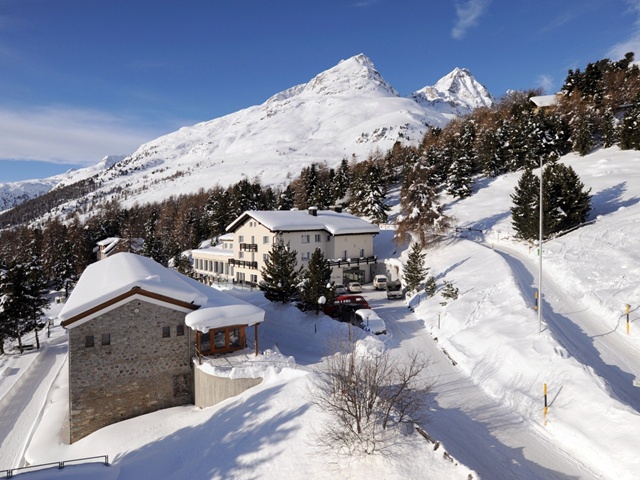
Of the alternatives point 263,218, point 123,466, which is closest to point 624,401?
point 123,466

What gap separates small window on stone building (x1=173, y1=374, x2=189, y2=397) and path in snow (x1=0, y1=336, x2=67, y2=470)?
7.14m

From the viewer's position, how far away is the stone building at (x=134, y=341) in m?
18.7

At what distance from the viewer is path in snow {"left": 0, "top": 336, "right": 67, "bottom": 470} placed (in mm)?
19688

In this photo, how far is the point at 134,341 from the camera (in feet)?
64.7

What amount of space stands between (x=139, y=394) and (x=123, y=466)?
17.3 ft

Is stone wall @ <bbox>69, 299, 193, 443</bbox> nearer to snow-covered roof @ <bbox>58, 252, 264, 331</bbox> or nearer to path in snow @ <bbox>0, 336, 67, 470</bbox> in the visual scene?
snow-covered roof @ <bbox>58, 252, 264, 331</bbox>

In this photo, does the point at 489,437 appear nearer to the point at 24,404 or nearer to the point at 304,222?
the point at 24,404

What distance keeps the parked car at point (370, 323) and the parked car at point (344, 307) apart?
7.12 feet

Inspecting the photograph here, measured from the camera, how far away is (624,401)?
14.0m

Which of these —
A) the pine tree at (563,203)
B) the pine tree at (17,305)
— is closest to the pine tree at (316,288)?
the pine tree at (563,203)

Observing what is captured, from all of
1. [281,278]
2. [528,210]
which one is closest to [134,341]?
[281,278]

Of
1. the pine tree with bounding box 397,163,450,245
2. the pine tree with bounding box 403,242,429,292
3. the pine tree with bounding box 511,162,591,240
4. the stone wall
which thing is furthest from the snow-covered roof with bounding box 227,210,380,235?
the stone wall

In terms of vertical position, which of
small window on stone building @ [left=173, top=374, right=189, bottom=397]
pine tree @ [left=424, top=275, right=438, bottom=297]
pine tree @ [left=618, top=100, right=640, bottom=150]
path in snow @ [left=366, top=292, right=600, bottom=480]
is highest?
pine tree @ [left=618, top=100, right=640, bottom=150]

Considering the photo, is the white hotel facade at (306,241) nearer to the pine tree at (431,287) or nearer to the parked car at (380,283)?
the parked car at (380,283)
